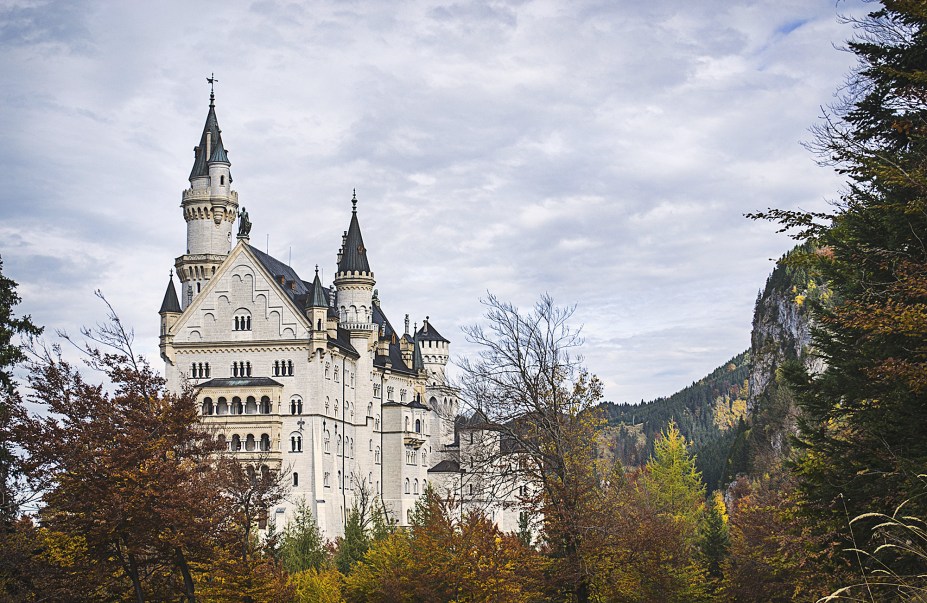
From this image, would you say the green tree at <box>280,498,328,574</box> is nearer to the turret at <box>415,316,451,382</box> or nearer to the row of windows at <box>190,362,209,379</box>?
the row of windows at <box>190,362,209,379</box>

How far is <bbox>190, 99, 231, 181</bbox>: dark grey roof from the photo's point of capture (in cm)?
9862

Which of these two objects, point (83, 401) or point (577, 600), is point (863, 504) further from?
point (83, 401)

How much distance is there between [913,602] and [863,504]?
43.1ft

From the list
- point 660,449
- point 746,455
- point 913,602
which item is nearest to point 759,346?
point 746,455

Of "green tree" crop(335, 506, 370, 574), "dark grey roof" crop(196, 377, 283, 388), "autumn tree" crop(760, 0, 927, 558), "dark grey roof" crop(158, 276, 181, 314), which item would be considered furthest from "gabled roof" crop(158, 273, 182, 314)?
"autumn tree" crop(760, 0, 927, 558)

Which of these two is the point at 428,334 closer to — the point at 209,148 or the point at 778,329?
the point at 209,148

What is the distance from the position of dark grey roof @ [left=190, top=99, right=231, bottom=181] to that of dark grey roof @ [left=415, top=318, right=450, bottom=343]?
112ft

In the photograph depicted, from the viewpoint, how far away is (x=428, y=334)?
123 meters

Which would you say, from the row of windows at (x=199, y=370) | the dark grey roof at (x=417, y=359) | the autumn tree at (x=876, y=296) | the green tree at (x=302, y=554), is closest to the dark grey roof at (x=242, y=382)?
the row of windows at (x=199, y=370)

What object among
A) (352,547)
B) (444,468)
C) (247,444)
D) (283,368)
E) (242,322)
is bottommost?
(352,547)

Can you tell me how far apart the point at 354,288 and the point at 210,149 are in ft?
61.3

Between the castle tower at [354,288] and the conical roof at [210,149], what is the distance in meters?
14.8

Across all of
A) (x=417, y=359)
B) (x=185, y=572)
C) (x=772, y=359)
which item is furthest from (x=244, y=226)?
(x=772, y=359)

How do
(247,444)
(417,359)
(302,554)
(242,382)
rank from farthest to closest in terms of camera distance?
1. (417,359)
2. (242,382)
3. (247,444)
4. (302,554)
